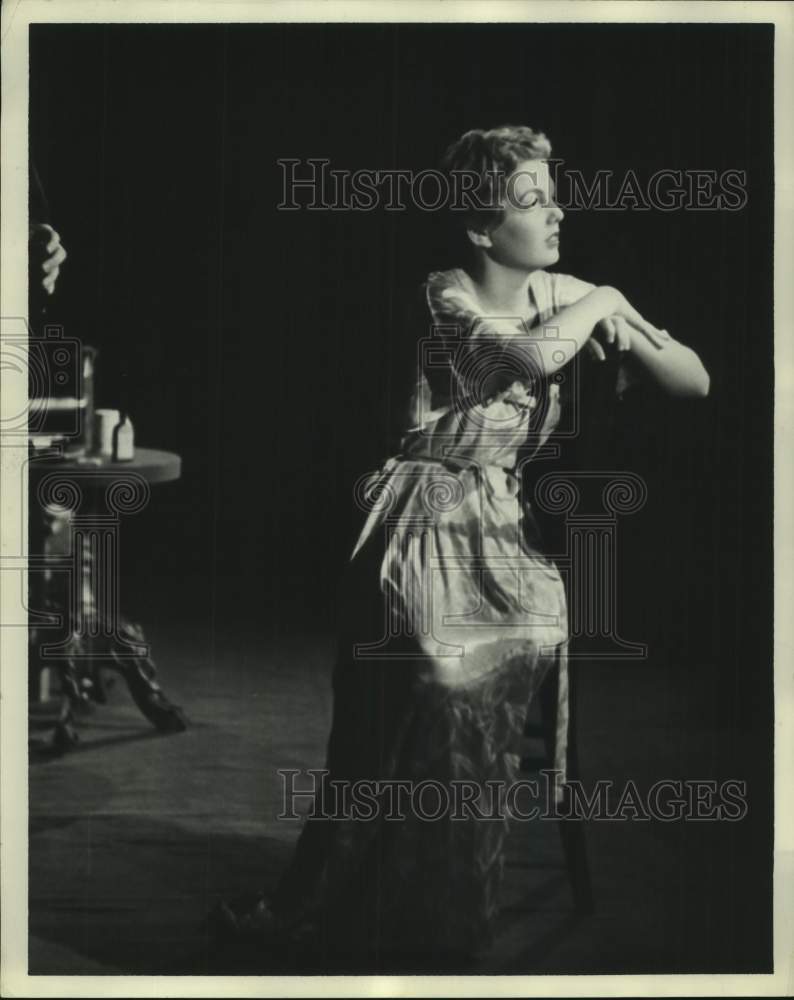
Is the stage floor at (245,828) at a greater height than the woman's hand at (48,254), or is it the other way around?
the woman's hand at (48,254)

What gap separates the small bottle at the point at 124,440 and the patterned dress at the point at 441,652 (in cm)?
69

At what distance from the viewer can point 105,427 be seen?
3408 mm

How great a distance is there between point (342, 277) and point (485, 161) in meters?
0.54

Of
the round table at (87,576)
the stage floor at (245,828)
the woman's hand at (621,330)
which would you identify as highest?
the woman's hand at (621,330)

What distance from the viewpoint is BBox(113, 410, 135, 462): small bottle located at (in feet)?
11.1

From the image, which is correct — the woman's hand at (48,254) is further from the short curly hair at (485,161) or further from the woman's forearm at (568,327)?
the woman's forearm at (568,327)

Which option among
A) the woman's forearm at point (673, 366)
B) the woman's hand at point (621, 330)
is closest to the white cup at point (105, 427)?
the woman's hand at point (621, 330)

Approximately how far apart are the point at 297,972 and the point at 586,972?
0.85 meters

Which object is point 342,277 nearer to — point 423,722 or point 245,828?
point 423,722

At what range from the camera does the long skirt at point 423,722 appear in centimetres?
337

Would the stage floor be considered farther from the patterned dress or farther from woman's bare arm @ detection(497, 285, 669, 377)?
woman's bare arm @ detection(497, 285, 669, 377)

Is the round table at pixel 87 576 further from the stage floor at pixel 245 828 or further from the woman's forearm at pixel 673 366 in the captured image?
the woman's forearm at pixel 673 366

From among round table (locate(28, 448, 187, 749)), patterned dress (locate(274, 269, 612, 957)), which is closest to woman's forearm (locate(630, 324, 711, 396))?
patterned dress (locate(274, 269, 612, 957))

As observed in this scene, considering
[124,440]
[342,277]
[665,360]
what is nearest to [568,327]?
[665,360]
